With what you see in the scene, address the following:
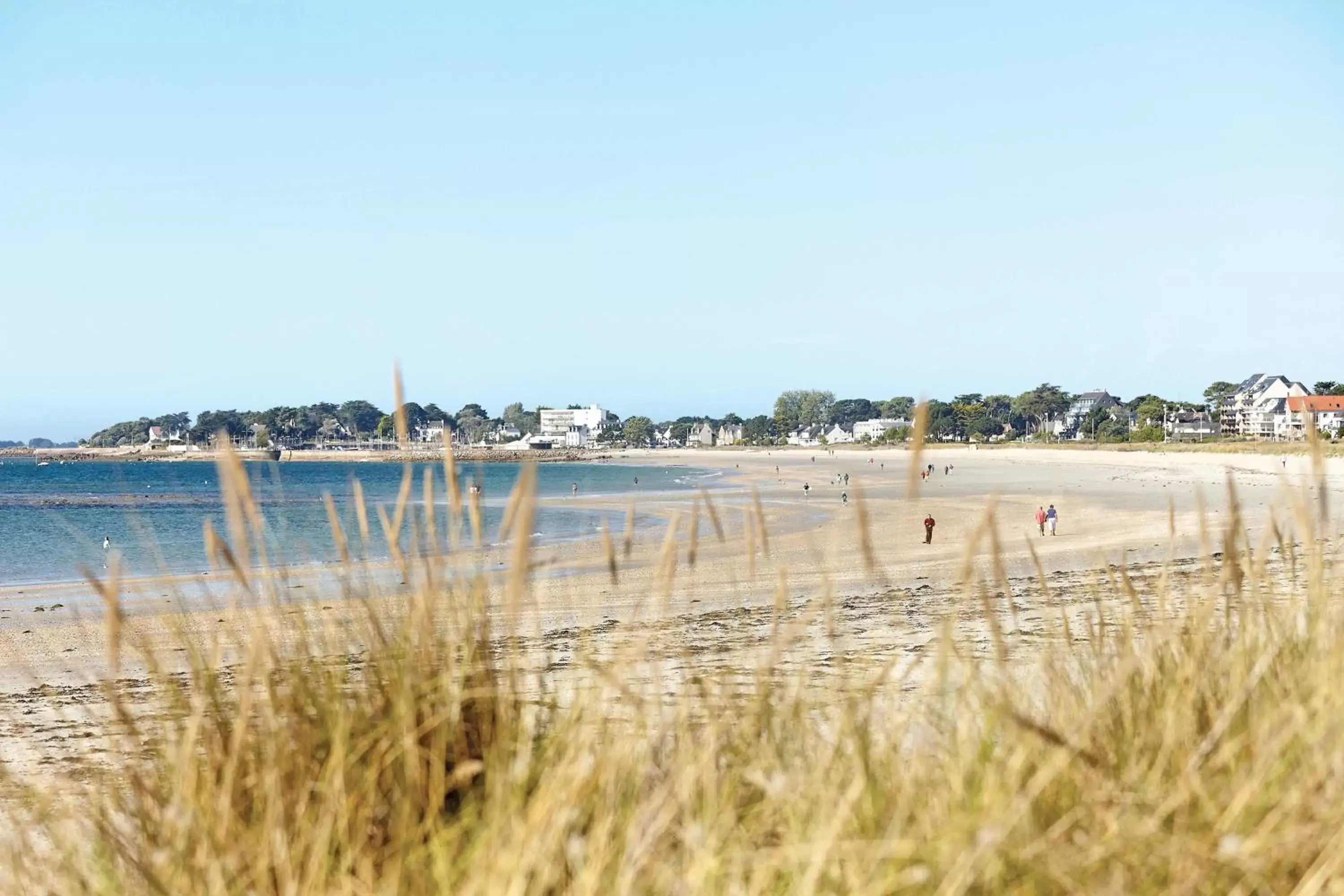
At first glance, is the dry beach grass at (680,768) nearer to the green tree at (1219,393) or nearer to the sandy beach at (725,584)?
the sandy beach at (725,584)

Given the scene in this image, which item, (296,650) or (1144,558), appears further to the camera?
(1144,558)

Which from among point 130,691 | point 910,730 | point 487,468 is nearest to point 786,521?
point 130,691

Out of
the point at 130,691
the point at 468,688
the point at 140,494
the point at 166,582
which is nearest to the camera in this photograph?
the point at 468,688

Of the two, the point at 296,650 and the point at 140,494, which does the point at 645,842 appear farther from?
the point at 140,494

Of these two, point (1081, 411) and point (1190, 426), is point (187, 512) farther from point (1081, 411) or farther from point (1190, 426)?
point (1081, 411)

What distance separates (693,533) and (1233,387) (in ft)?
509

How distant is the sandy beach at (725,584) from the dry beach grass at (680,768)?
3.3 inches

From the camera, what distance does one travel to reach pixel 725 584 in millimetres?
15430

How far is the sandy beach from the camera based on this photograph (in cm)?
291

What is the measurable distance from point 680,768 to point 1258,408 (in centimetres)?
13982

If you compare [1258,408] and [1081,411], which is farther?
[1081,411]

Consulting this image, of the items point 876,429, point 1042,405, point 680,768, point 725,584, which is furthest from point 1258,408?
point 680,768

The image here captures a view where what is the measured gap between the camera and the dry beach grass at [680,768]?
1966 mm

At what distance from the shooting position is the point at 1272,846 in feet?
6.52
